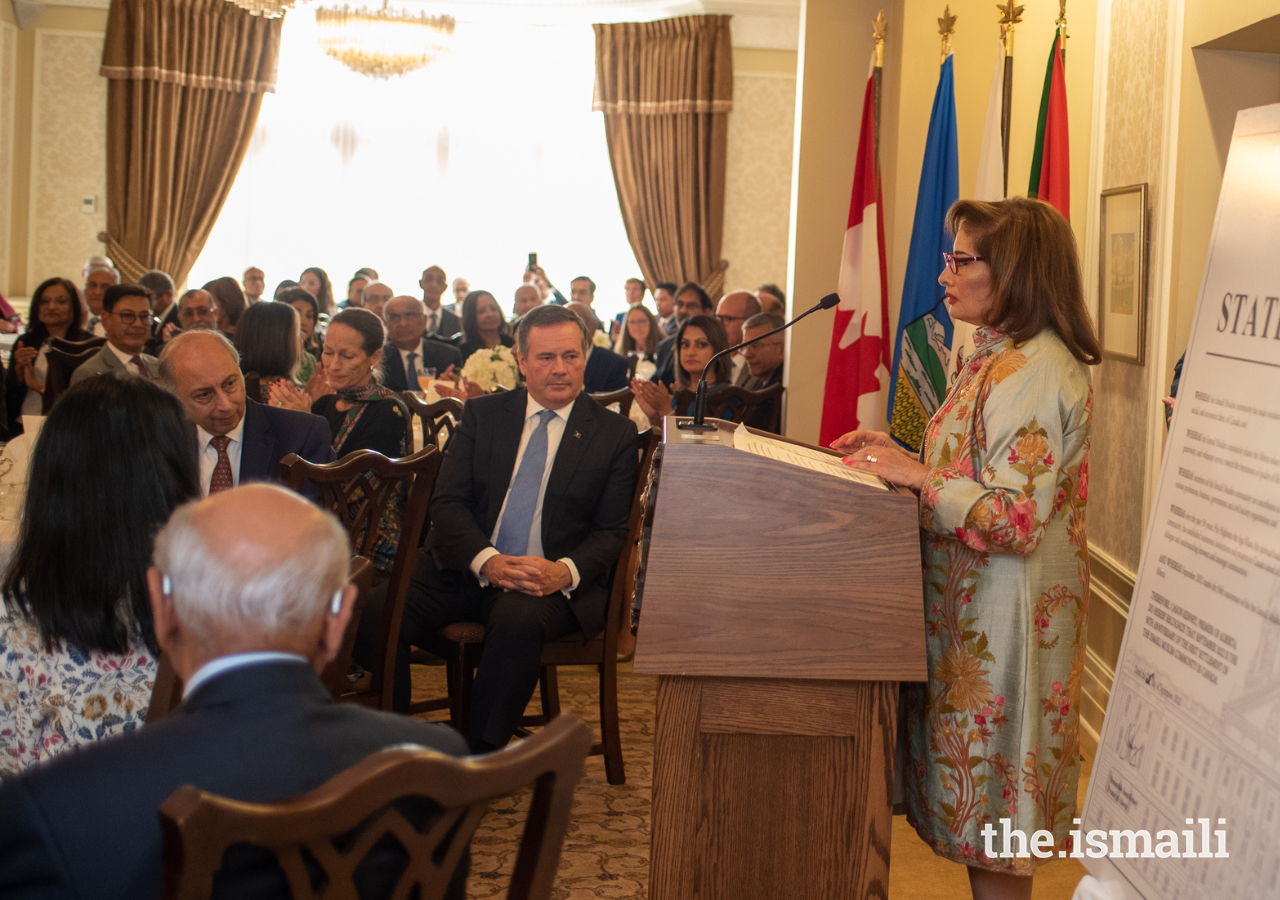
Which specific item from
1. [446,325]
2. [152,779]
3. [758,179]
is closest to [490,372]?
[446,325]

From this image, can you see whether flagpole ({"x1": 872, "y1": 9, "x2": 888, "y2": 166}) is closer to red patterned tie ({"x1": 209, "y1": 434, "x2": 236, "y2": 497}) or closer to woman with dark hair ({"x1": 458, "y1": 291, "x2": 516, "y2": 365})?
red patterned tie ({"x1": 209, "y1": 434, "x2": 236, "y2": 497})

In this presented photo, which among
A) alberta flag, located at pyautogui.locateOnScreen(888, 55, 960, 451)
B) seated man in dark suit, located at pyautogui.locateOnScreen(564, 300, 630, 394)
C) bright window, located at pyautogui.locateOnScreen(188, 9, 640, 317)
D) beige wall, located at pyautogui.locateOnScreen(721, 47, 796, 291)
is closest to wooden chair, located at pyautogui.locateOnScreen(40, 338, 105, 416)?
seated man in dark suit, located at pyautogui.locateOnScreen(564, 300, 630, 394)

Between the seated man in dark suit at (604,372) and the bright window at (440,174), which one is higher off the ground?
the bright window at (440,174)

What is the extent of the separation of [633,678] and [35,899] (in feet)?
11.7

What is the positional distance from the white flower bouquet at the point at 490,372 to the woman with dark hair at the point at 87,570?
3552mm

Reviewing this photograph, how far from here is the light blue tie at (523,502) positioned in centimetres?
324

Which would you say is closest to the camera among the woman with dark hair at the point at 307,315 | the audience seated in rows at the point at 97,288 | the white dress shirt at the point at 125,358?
the white dress shirt at the point at 125,358

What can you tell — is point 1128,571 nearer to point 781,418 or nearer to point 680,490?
point 781,418

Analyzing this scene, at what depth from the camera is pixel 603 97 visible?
1045cm

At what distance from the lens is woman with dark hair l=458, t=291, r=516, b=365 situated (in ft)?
24.8

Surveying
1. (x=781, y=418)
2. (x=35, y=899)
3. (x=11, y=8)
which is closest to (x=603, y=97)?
(x=11, y=8)

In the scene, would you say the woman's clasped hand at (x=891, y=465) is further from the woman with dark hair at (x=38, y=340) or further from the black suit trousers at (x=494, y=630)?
the woman with dark hair at (x=38, y=340)

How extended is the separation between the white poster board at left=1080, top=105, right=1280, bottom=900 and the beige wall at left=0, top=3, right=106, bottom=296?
403 inches

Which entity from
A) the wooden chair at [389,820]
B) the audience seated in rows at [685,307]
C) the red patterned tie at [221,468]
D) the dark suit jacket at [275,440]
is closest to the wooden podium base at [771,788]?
the wooden chair at [389,820]
